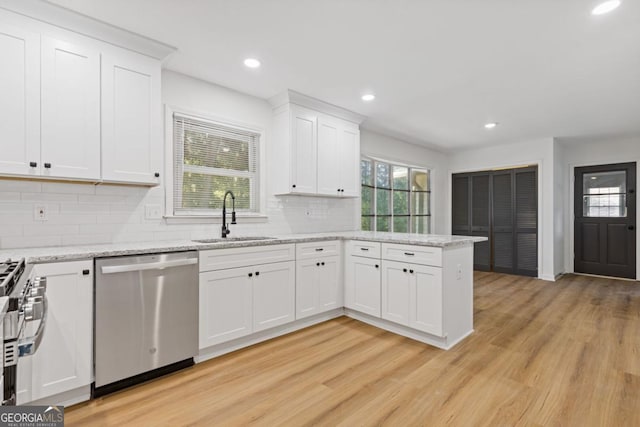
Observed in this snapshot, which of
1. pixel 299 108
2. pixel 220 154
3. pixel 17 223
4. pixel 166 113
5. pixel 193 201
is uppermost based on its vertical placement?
pixel 299 108

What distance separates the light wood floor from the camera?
6.02ft

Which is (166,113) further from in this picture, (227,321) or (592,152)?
(592,152)

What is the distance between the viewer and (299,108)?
3.58 meters

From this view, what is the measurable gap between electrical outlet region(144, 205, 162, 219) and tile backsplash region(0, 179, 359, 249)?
0.02 metres

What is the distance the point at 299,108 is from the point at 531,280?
4.91m

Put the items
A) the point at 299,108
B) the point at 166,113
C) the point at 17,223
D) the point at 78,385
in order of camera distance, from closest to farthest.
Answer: the point at 78,385
the point at 17,223
the point at 166,113
the point at 299,108

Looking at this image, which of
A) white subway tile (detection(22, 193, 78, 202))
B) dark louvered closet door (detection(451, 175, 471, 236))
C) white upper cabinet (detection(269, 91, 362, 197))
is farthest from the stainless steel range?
dark louvered closet door (detection(451, 175, 471, 236))

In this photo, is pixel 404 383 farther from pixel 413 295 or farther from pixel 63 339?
pixel 63 339

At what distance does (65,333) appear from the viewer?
1.87 meters

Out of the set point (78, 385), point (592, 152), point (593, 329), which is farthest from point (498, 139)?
point (78, 385)

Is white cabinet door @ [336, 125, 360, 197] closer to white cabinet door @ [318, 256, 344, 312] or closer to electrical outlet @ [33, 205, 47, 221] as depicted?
white cabinet door @ [318, 256, 344, 312]

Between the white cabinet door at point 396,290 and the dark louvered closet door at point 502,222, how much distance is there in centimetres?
408

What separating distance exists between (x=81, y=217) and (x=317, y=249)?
6.72 ft

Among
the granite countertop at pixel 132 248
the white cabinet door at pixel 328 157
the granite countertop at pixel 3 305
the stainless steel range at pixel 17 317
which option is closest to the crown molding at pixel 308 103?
the white cabinet door at pixel 328 157
